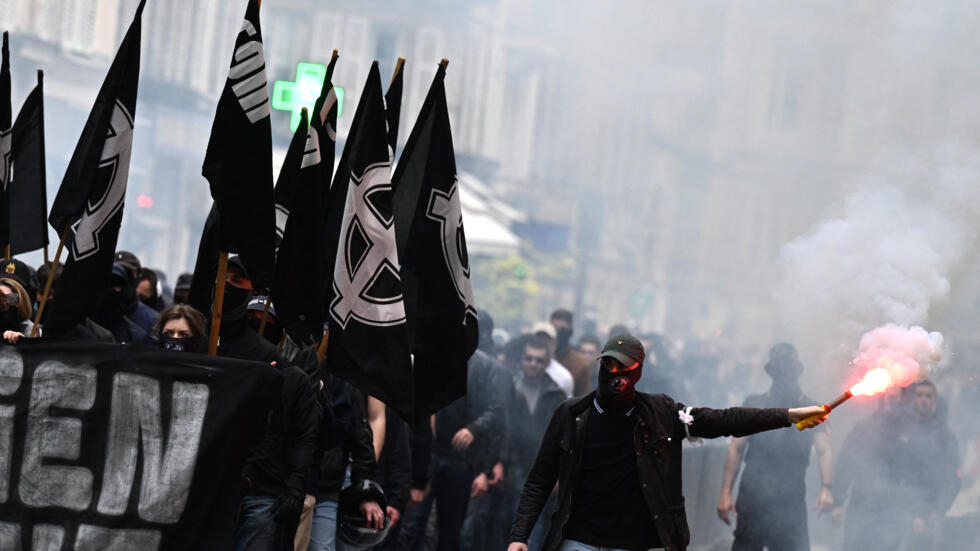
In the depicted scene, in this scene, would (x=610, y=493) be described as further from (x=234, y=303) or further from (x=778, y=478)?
(x=778, y=478)

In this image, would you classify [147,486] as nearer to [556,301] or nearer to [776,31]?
[776,31]

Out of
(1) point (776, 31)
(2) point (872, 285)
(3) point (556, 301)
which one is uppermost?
(1) point (776, 31)

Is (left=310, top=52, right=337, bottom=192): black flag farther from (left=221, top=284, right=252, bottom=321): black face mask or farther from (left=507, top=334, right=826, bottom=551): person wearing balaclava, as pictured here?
(left=507, top=334, right=826, bottom=551): person wearing balaclava

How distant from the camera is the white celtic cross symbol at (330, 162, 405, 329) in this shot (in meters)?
5.21

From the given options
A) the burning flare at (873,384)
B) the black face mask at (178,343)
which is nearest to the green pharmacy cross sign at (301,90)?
the black face mask at (178,343)

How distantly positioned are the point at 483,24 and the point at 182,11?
16.8ft

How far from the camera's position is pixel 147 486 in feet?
15.5

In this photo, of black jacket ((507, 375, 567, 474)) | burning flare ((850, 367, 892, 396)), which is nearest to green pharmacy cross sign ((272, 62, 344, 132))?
black jacket ((507, 375, 567, 474))

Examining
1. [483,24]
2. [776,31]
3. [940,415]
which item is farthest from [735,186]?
[940,415]

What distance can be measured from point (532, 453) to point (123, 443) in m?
4.88

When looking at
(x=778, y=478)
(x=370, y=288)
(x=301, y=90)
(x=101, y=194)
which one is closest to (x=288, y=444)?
(x=370, y=288)

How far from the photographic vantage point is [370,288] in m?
5.22

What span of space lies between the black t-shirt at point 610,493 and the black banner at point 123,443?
1.23 m

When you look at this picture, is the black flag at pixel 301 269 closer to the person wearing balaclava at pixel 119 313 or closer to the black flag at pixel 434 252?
the black flag at pixel 434 252
